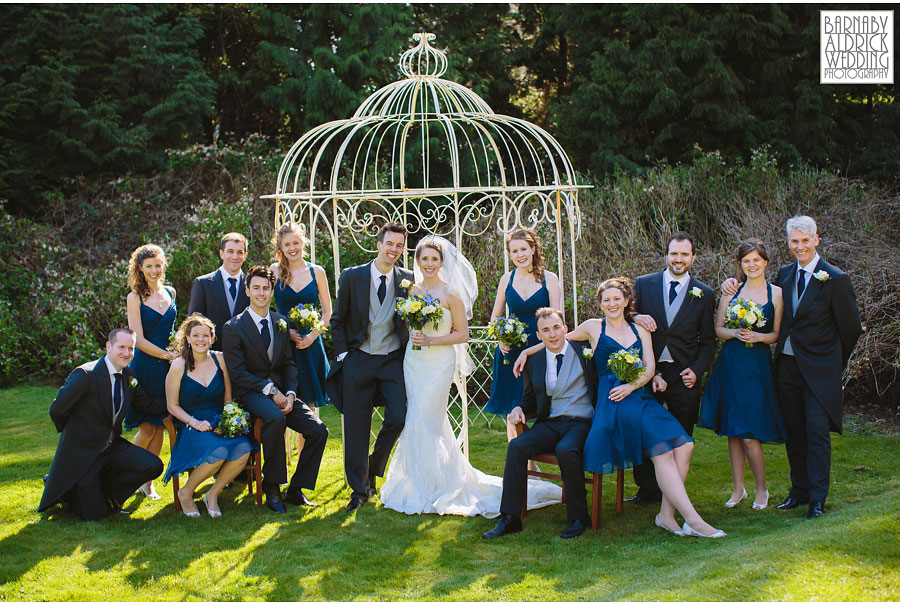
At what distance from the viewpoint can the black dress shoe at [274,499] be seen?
572 cm

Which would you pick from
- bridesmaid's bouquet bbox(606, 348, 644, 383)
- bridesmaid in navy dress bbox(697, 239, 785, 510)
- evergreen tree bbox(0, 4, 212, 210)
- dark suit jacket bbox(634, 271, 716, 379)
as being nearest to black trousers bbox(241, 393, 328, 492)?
bridesmaid's bouquet bbox(606, 348, 644, 383)

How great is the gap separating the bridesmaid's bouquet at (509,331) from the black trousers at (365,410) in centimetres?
78

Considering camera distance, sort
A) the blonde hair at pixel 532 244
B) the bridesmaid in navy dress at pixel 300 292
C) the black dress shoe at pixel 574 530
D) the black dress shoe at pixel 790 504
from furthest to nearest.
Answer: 1. the bridesmaid in navy dress at pixel 300 292
2. the blonde hair at pixel 532 244
3. the black dress shoe at pixel 790 504
4. the black dress shoe at pixel 574 530

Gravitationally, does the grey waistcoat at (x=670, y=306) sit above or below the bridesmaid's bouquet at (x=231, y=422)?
above

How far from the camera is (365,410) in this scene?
591 cm

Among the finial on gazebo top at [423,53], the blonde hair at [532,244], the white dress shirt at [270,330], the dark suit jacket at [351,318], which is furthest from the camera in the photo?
the finial on gazebo top at [423,53]

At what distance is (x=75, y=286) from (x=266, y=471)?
6660mm

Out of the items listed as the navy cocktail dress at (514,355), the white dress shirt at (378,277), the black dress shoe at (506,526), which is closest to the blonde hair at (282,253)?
the white dress shirt at (378,277)

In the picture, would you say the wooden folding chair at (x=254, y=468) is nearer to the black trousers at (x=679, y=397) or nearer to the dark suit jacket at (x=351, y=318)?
the dark suit jacket at (x=351, y=318)

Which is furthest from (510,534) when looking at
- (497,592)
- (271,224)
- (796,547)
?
(271,224)

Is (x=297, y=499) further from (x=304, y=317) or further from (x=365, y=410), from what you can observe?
(x=304, y=317)

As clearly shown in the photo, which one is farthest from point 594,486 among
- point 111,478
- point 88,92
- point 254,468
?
point 88,92

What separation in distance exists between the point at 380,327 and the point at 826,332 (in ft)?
10.0

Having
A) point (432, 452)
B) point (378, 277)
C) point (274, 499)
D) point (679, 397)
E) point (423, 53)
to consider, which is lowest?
point (274, 499)
